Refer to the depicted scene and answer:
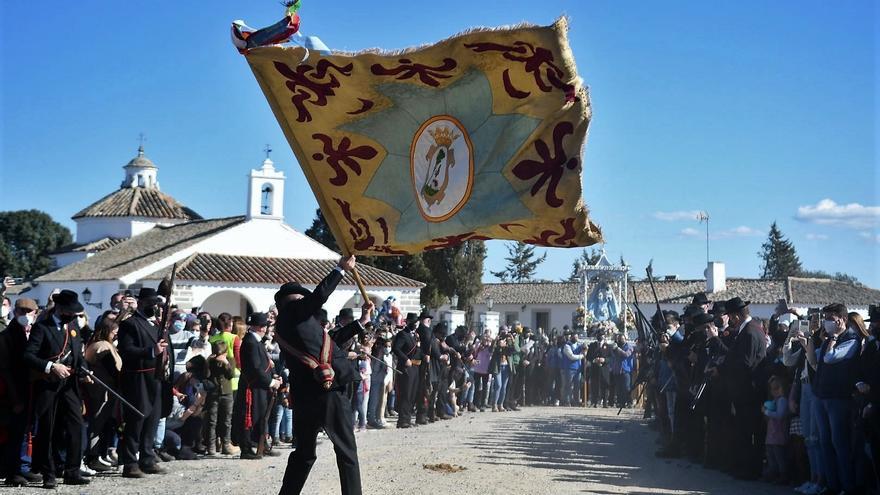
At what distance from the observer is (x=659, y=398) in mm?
14938

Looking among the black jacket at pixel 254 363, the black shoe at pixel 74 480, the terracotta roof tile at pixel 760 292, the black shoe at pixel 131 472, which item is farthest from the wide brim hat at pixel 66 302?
the terracotta roof tile at pixel 760 292

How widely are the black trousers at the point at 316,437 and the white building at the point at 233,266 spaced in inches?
1104

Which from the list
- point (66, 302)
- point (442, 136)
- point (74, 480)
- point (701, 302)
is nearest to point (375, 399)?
point (701, 302)

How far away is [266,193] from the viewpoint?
4312cm

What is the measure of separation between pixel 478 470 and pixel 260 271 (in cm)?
2891

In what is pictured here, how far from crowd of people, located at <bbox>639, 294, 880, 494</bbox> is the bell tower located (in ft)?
99.9

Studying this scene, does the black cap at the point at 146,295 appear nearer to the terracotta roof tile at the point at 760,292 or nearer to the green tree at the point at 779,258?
the terracotta roof tile at the point at 760,292

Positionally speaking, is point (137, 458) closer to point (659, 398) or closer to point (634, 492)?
point (634, 492)

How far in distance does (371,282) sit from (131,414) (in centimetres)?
3009

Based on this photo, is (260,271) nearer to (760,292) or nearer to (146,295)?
(146,295)

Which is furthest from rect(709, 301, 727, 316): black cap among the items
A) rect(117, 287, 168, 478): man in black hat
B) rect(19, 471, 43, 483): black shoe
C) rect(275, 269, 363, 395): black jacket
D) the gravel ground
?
rect(19, 471, 43, 483): black shoe

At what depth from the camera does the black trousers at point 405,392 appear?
54.6ft

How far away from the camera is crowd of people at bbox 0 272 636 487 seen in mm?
9086

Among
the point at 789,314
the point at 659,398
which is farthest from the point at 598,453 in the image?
the point at 789,314
